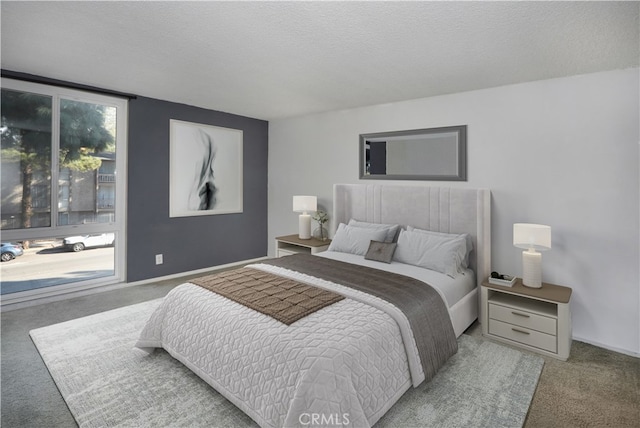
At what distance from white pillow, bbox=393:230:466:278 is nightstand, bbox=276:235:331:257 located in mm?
1200

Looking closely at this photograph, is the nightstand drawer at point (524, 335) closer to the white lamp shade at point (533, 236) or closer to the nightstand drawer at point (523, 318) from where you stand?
the nightstand drawer at point (523, 318)

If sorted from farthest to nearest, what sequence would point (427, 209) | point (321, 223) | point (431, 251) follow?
point (321, 223)
point (427, 209)
point (431, 251)

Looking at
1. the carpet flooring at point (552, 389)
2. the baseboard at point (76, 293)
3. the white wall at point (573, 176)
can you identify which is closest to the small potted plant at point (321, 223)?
the white wall at point (573, 176)

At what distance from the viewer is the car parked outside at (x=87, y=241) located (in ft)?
12.7

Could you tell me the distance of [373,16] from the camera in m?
2.03

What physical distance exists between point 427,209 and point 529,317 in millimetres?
1401

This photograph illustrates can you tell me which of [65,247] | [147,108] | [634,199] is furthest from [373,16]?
[65,247]

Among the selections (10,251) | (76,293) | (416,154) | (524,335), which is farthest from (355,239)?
(10,251)

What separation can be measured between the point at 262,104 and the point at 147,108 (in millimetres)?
1418

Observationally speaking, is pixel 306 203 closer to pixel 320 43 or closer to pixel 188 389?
pixel 320 43

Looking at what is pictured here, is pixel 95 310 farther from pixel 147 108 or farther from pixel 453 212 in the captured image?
pixel 453 212

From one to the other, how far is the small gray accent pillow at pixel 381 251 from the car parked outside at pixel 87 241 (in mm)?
3106

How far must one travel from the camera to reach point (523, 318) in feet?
9.00

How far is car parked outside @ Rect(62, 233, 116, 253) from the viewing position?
12.7 feet
